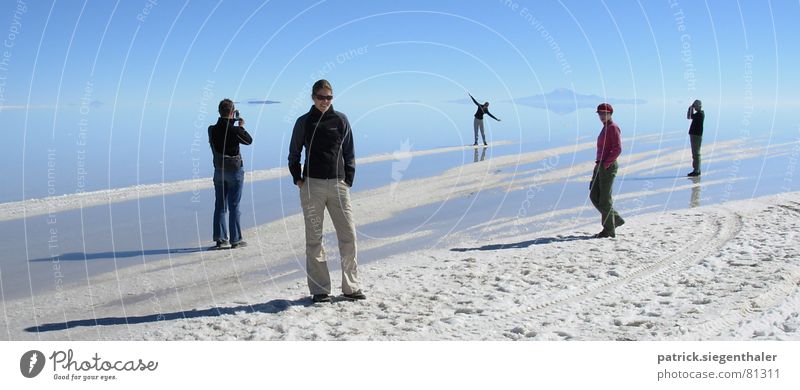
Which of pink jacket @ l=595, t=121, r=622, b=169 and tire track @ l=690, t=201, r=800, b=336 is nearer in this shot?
tire track @ l=690, t=201, r=800, b=336

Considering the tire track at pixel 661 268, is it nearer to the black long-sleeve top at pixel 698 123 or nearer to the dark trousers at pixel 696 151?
the dark trousers at pixel 696 151

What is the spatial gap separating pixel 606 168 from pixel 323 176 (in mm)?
5126

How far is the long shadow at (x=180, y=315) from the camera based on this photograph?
632 centimetres

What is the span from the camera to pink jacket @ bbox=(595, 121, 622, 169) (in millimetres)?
9562

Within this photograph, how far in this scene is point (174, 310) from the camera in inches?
269

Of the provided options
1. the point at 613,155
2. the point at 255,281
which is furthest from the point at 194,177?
the point at 613,155

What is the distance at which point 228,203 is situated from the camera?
9.68 m

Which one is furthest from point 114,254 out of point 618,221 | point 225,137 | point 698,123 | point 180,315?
point 698,123

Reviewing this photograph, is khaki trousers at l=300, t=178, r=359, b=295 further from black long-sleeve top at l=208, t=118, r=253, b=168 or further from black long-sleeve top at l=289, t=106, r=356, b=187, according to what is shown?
black long-sleeve top at l=208, t=118, r=253, b=168

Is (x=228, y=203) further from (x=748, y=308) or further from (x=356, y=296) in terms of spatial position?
(x=748, y=308)

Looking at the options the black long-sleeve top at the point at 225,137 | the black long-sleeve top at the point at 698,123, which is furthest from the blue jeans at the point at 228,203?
the black long-sleeve top at the point at 698,123
